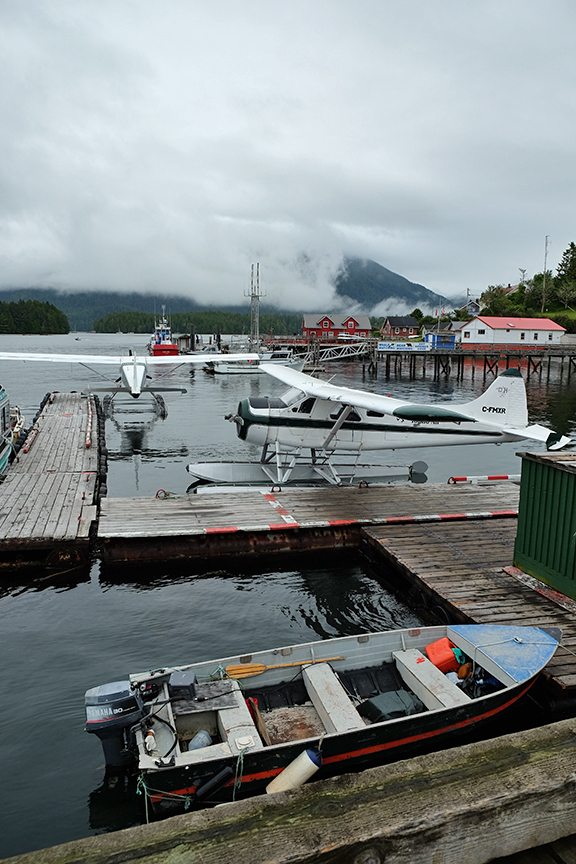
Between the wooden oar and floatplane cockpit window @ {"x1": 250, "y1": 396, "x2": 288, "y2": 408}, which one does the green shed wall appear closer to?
the wooden oar

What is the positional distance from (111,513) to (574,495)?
829cm

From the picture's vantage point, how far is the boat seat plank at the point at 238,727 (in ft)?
16.3

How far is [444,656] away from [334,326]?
9743 centimetres

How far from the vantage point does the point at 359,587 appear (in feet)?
34.1

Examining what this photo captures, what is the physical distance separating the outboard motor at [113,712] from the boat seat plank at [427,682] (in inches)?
108

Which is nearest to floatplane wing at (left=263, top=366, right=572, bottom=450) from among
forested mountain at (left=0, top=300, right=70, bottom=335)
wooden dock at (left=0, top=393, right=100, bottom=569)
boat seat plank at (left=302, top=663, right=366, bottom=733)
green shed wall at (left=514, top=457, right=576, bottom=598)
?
green shed wall at (left=514, top=457, right=576, bottom=598)

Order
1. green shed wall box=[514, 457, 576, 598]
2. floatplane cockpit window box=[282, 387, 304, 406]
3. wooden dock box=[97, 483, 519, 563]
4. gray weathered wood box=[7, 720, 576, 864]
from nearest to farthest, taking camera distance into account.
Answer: gray weathered wood box=[7, 720, 576, 864]
green shed wall box=[514, 457, 576, 598]
wooden dock box=[97, 483, 519, 563]
floatplane cockpit window box=[282, 387, 304, 406]

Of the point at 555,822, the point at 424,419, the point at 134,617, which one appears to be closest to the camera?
the point at 555,822

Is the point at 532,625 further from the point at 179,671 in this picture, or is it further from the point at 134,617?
the point at 134,617

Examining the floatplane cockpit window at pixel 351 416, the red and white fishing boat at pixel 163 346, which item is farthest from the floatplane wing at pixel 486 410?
the red and white fishing boat at pixel 163 346

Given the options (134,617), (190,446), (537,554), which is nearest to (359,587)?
(537,554)

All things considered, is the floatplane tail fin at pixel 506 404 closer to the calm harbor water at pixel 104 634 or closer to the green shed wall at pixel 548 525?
the calm harbor water at pixel 104 634

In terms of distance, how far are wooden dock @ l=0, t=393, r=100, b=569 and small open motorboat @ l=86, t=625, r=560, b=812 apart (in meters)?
5.36

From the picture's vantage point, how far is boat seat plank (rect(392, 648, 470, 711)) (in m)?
5.67
